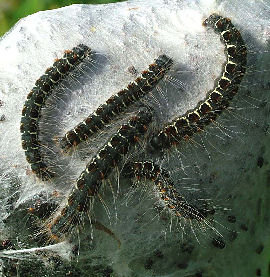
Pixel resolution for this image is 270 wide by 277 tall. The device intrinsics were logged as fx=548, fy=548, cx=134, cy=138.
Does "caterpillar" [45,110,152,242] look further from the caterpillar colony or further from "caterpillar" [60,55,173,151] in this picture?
"caterpillar" [60,55,173,151]

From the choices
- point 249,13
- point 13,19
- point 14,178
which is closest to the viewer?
point 14,178

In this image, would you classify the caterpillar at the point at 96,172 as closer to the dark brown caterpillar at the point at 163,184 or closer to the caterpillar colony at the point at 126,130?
the caterpillar colony at the point at 126,130

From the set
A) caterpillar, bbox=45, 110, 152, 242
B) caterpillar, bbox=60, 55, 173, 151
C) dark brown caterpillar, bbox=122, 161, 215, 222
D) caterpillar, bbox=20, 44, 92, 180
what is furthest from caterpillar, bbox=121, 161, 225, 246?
caterpillar, bbox=20, 44, 92, 180

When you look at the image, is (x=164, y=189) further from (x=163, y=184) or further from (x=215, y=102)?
(x=215, y=102)

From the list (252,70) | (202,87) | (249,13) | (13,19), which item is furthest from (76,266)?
(13,19)

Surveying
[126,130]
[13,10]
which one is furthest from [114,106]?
[13,10]

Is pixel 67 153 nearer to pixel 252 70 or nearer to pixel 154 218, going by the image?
pixel 154 218
